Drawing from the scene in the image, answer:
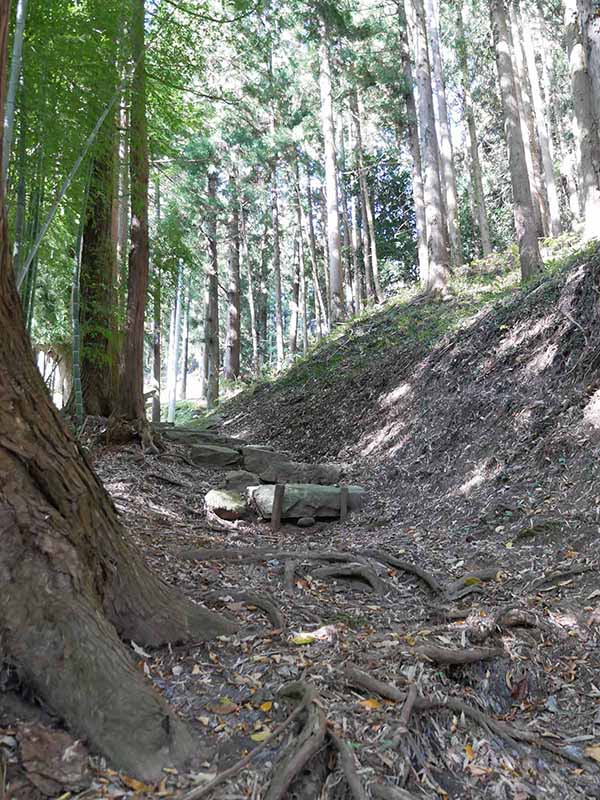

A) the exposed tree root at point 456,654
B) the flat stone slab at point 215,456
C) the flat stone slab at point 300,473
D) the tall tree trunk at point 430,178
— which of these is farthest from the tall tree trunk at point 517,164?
the exposed tree root at point 456,654

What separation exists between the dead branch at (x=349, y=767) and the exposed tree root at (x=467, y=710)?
1.67 ft

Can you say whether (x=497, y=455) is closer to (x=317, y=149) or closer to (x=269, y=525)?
(x=269, y=525)

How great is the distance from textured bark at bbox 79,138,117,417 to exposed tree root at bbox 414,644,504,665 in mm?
6751

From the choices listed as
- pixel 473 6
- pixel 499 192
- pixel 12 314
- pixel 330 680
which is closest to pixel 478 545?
pixel 330 680

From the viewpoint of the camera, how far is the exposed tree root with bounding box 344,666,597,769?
2.79 metres

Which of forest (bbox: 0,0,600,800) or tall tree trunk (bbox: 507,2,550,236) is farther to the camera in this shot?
tall tree trunk (bbox: 507,2,550,236)

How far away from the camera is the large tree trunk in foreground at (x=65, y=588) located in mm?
2447

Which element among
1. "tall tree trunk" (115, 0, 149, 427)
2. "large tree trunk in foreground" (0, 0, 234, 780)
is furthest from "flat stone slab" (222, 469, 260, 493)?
"large tree trunk in foreground" (0, 0, 234, 780)

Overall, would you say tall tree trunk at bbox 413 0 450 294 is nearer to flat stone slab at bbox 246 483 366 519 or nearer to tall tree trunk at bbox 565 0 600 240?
tall tree trunk at bbox 565 0 600 240

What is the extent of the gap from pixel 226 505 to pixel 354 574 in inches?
109

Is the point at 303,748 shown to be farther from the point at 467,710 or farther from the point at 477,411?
the point at 477,411

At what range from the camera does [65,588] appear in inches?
104

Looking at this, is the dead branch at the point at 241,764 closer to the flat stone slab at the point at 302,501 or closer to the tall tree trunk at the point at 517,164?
the flat stone slab at the point at 302,501

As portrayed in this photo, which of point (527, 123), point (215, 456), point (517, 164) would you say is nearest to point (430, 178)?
point (517, 164)
